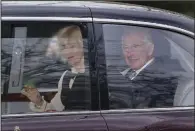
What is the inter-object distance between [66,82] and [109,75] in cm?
26

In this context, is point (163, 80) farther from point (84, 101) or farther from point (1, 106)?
point (1, 106)

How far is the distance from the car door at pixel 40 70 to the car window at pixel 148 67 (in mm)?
137

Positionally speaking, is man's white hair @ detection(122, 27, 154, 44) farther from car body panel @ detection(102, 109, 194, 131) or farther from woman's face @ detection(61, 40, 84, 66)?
car body panel @ detection(102, 109, 194, 131)

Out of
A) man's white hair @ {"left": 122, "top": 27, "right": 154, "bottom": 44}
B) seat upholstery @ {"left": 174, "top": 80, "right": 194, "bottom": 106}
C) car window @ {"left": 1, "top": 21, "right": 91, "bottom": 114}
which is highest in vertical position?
man's white hair @ {"left": 122, "top": 27, "right": 154, "bottom": 44}

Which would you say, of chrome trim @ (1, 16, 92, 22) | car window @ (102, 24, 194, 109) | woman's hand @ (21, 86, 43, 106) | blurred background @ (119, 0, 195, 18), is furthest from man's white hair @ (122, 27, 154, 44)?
blurred background @ (119, 0, 195, 18)

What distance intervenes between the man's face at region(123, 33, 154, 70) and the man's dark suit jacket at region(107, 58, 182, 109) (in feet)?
0.16

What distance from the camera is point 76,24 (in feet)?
9.35

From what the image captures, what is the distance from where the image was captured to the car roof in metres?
2.82

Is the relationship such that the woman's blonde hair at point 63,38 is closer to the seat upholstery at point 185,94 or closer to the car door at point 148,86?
the car door at point 148,86

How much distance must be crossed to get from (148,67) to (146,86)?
0.39ft

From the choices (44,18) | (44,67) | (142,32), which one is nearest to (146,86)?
(142,32)

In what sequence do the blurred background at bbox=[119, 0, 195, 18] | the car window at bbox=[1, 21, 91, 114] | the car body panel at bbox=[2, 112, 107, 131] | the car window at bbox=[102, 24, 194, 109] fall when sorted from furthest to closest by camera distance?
the blurred background at bbox=[119, 0, 195, 18], the car window at bbox=[102, 24, 194, 109], the car window at bbox=[1, 21, 91, 114], the car body panel at bbox=[2, 112, 107, 131]

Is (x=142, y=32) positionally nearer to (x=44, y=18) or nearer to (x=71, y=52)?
(x=71, y=52)

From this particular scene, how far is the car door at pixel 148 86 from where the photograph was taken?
111 inches
